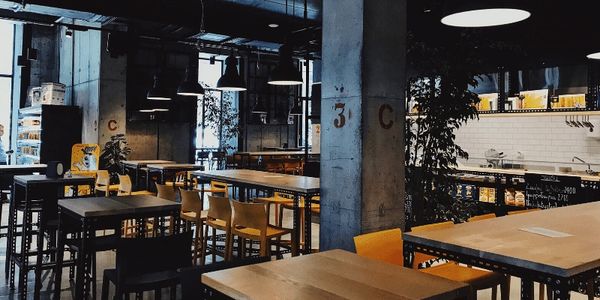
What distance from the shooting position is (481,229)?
2764 millimetres

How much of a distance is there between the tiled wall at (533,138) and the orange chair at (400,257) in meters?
5.70

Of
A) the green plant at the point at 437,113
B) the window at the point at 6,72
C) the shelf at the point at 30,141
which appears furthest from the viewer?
the window at the point at 6,72

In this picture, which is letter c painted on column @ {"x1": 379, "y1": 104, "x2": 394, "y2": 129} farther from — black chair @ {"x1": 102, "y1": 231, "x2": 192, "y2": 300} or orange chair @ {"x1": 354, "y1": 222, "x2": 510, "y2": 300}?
black chair @ {"x1": 102, "y1": 231, "x2": 192, "y2": 300}

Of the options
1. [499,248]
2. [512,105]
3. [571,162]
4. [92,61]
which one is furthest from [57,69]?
[499,248]

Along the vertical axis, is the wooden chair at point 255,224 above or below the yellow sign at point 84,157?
below

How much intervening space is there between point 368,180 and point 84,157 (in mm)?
8365

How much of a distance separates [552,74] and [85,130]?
34.5 ft

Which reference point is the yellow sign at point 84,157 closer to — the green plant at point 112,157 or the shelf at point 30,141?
the green plant at point 112,157

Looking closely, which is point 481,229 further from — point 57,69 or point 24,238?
point 57,69

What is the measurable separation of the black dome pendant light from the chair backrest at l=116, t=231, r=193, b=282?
6.40 feet

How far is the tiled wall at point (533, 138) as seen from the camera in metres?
7.64

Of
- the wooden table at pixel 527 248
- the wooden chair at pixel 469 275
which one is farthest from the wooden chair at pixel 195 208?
the wooden table at pixel 527 248

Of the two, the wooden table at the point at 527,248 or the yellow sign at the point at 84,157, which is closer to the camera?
the wooden table at the point at 527,248

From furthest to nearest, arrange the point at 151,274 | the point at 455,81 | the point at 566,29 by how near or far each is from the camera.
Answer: the point at 566,29 < the point at 455,81 < the point at 151,274
